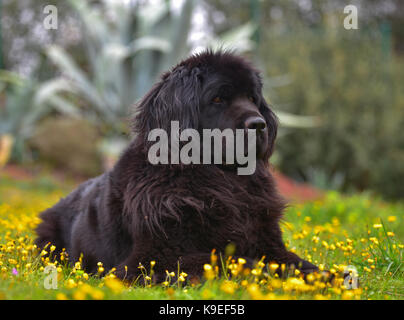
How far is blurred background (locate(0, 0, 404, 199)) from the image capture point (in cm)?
956

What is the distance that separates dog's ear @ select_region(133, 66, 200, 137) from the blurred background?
16.9 feet

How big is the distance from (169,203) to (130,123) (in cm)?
83

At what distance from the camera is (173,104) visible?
3320 millimetres

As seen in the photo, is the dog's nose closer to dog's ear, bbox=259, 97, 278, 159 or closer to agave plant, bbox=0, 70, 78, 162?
dog's ear, bbox=259, 97, 278, 159

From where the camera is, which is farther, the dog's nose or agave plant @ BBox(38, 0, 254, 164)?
agave plant @ BBox(38, 0, 254, 164)

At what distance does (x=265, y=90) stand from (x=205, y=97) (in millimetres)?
6829

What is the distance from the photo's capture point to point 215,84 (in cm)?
331

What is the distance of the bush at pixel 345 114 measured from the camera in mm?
10719

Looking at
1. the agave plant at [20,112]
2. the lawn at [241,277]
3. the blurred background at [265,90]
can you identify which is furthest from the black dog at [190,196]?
the agave plant at [20,112]
